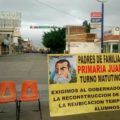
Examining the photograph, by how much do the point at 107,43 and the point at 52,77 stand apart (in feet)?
217

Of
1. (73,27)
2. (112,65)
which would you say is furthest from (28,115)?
(73,27)

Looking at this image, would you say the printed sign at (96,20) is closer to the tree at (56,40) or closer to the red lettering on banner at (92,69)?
the red lettering on banner at (92,69)

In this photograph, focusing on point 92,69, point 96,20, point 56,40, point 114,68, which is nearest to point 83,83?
point 92,69

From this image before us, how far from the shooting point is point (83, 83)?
9633 mm

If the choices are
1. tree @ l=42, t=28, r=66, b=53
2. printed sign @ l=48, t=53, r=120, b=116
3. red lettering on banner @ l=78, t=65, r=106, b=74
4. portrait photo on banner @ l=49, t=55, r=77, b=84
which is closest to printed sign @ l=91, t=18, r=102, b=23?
printed sign @ l=48, t=53, r=120, b=116

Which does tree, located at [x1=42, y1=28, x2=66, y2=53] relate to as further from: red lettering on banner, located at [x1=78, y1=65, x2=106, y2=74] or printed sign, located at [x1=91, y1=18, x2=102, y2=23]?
red lettering on banner, located at [x1=78, y1=65, x2=106, y2=74]

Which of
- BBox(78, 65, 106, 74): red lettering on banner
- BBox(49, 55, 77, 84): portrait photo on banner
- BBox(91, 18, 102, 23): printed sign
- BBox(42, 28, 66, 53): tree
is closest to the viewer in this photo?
BBox(49, 55, 77, 84): portrait photo on banner

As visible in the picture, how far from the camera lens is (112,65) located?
32.7ft

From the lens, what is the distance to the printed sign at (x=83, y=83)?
940 centimetres

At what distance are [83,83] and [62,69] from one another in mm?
586

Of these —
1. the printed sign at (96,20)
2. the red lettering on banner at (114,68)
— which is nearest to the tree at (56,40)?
the printed sign at (96,20)

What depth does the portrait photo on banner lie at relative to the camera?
30.8ft

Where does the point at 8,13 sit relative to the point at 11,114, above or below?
above

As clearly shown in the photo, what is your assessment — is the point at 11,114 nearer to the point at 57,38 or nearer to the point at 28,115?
the point at 28,115
